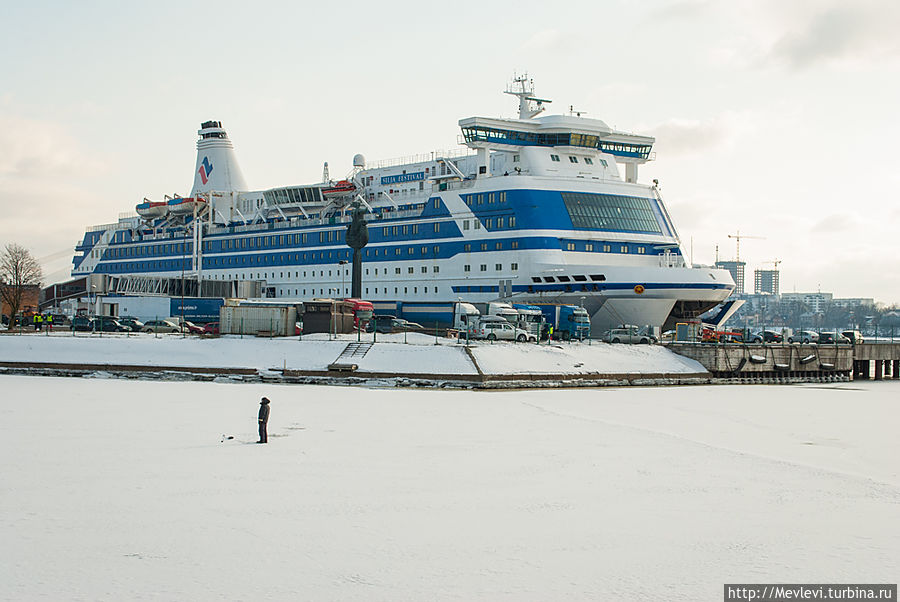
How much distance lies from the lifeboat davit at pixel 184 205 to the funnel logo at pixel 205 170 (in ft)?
13.0

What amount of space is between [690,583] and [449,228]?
1945 inches

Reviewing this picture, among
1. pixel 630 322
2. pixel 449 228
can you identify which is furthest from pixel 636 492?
pixel 449 228

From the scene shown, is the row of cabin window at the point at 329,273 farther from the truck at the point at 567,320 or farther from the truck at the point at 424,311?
the truck at the point at 567,320

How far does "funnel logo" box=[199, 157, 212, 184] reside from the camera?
89.9 meters

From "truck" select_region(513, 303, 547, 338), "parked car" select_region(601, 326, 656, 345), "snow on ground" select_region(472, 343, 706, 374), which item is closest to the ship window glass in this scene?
"truck" select_region(513, 303, 547, 338)

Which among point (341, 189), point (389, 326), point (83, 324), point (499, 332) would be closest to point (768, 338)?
point (499, 332)

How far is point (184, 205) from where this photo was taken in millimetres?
86250

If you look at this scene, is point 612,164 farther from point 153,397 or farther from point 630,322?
point 153,397

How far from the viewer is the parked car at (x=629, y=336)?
46094 millimetres

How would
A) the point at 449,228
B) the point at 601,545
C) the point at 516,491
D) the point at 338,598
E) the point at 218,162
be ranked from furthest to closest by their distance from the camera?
the point at 218,162
the point at 449,228
the point at 516,491
the point at 601,545
the point at 338,598

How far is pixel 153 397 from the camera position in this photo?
102 ft

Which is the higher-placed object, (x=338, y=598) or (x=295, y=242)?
(x=295, y=242)

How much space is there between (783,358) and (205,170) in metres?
64.3

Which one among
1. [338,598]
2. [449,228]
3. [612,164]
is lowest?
[338,598]
